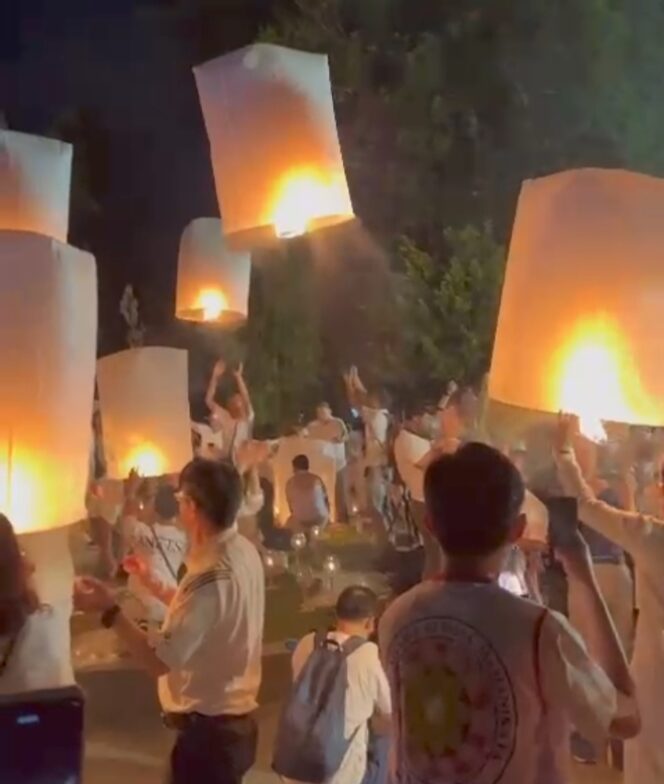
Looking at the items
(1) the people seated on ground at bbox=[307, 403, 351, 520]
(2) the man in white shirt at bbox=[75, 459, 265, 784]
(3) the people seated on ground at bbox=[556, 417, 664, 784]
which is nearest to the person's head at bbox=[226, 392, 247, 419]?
(1) the people seated on ground at bbox=[307, 403, 351, 520]

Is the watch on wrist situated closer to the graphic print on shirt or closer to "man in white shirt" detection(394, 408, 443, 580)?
the graphic print on shirt

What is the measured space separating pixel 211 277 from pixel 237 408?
2.10 m

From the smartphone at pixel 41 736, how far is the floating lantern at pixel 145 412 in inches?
90.5

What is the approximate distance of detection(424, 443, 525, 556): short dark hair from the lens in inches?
58.6

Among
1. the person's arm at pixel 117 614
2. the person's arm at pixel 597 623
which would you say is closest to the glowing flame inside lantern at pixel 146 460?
the person's arm at pixel 117 614

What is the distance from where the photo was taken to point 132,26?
21.7 feet

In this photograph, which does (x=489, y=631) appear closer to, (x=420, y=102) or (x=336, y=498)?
(x=336, y=498)

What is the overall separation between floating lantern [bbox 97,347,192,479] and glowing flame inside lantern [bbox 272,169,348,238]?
1286mm

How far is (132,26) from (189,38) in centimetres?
32

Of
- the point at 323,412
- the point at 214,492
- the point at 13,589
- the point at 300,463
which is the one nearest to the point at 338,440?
the point at 323,412

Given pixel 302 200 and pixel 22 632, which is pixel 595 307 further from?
pixel 22 632

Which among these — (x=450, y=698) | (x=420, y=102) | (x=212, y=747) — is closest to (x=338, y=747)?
(x=212, y=747)

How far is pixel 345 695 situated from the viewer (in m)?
2.50

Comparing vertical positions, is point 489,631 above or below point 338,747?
above
